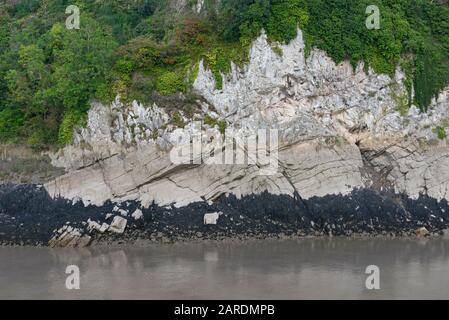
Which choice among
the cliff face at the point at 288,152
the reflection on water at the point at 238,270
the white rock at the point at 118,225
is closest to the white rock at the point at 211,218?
the cliff face at the point at 288,152

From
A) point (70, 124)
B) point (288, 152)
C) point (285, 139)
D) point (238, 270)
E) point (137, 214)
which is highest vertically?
point (70, 124)

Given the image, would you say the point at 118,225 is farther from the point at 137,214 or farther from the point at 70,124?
the point at 70,124

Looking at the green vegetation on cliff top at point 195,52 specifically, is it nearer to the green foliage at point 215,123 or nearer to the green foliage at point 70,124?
the green foliage at point 70,124

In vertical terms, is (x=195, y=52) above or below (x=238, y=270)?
above

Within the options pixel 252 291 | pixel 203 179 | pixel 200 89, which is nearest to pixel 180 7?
pixel 200 89

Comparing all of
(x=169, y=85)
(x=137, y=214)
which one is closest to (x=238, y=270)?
(x=137, y=214)
